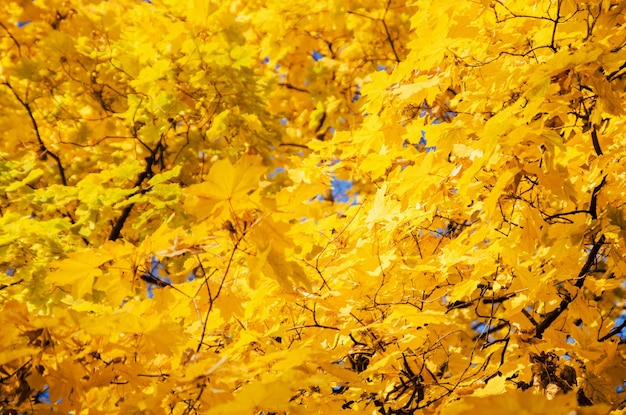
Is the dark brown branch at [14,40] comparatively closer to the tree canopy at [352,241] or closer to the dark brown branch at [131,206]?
the tree canopy at [352,241]

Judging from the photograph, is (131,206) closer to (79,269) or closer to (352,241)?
(352,241)

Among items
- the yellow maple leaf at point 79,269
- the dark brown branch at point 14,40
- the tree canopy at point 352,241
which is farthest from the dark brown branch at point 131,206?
the dark brown branch at point 14,40

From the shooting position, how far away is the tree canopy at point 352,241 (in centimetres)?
138

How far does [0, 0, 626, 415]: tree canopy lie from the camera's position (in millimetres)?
1376

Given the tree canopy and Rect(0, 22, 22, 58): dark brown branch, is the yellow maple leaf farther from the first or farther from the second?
Rect(0, 22, 22, 58): dark brown branch

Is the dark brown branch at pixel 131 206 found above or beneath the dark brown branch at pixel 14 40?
beneath

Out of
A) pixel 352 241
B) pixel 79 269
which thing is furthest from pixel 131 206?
pixel 79 269

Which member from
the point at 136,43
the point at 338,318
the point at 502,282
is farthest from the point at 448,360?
the point at 136,43

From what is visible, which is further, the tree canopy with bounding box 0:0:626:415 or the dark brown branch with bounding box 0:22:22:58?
the dark brown branch with bounding box 0:22:22:58

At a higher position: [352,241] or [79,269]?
[79,269]

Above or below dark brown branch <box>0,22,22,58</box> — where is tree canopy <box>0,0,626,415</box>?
below

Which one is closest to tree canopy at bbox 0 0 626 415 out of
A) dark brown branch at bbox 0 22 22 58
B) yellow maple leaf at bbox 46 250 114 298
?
yellow maple leaf at bbox 46 250 114 298

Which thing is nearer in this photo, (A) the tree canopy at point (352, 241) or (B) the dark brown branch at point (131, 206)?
(A) the tree canopy at point (352, 241)

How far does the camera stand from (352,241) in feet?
7.50
